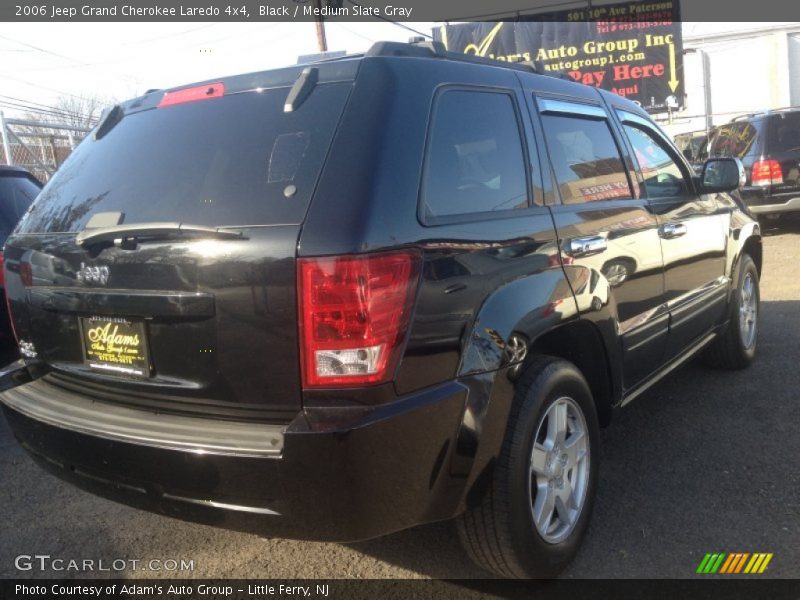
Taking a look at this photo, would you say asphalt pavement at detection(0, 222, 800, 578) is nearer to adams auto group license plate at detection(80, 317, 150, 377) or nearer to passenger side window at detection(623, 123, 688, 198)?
adams auto group license plate at detection(80, 317, 150, 377)

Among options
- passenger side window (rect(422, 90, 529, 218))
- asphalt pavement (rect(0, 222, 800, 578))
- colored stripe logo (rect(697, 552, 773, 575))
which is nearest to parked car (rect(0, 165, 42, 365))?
asphalt pavement (rect(0, 222, 800, 578))

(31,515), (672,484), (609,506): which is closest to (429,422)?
(609,506)

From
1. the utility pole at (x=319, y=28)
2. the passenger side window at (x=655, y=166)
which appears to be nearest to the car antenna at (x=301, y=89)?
the passenger side window at (x=655, y=166)

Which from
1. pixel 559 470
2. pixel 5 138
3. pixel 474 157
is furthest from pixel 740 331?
pixel 5 138

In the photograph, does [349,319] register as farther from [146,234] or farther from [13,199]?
[13,199]

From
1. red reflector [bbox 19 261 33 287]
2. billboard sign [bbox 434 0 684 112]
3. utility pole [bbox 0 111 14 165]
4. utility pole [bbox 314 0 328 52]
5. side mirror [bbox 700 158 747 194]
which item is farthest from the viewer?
billboard sign [bbox 434 0 684 112]

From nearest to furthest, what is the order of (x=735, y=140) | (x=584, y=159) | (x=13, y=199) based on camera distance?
(x=584, y=159), (x=13, y=199), (x=735, y=140)

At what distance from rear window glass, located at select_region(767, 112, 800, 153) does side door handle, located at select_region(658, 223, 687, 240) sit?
8.19 m

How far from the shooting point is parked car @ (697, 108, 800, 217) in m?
10.8

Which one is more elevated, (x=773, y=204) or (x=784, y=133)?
(x=784, y=133)

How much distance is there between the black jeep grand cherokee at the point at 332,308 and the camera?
6.98 feet

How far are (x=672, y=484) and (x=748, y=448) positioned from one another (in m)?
0.65

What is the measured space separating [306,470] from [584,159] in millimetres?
2074

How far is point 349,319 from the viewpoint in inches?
82.7
